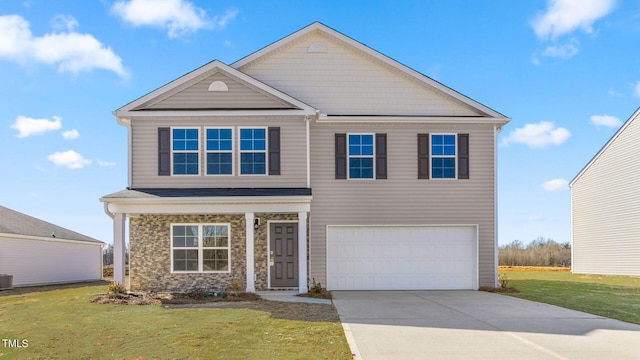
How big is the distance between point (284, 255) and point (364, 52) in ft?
23.3

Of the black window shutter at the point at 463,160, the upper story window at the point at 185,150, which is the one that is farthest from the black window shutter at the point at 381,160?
the upper story window at the point at 185,150

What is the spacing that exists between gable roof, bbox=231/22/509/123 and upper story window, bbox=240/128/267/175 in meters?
2.62

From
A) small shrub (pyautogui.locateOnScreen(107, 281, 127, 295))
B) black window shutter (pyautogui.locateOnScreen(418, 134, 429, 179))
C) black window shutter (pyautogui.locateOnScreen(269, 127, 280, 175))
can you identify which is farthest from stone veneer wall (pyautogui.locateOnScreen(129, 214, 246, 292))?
black window shutter (pyautogui.locateOnScreen(418, 134, 429, 179))

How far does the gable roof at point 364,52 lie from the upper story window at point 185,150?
2846 millimetres

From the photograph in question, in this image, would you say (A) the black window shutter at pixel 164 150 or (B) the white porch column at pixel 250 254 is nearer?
(B) the white porch column at pixel 250 254

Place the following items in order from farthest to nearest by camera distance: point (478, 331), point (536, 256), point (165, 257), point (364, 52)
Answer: point (536, 256), point (364, 52), point (165, 257), point (478, 331)

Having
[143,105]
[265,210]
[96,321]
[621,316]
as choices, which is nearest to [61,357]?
[96,321]

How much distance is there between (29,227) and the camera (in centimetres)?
2541

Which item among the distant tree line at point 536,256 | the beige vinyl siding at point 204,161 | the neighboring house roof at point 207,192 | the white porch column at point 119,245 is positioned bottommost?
the distant tree line at point 536,256

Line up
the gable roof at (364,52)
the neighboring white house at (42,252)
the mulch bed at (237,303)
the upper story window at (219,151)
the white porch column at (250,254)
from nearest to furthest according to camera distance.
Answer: the mulch bed at (237,303) < the white porch column at (250,254) < the upper story window at (219,151) < the gable roof at (364,52) < the neighboring white house at (42,252)

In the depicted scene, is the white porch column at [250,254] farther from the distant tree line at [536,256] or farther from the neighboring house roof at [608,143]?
the distant tree line at [536,256]

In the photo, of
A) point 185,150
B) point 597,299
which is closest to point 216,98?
point 185,150

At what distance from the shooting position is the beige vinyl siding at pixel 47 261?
899 inches

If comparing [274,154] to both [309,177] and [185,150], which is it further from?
[185,150]
